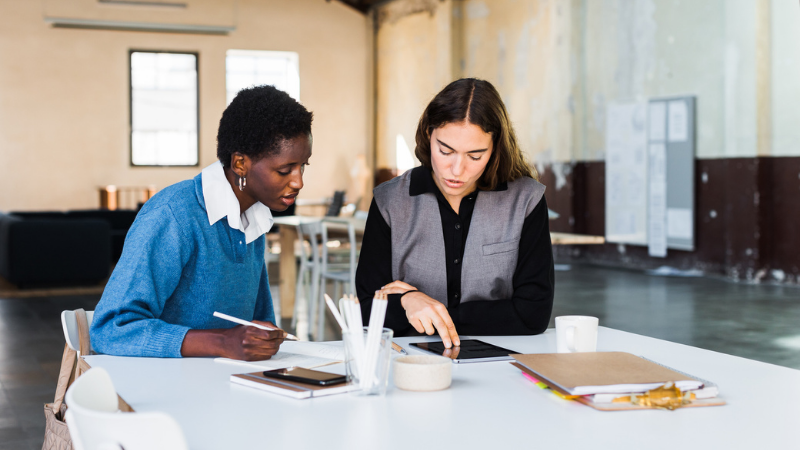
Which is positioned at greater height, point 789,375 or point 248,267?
point 248,267

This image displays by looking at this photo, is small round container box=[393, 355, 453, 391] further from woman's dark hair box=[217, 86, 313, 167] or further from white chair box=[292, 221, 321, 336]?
white chair box=[292, 221, 321, 336]

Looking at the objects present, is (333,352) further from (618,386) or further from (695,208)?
(695,208)

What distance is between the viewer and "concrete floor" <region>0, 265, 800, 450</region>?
12.0ft

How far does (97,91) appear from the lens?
12.1 meters

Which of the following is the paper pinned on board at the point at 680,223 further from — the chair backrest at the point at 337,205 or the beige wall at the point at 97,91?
the beige wall at the point at 97,91

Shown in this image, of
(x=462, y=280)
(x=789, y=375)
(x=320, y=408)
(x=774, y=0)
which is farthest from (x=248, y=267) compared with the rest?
(x=774, y=0)

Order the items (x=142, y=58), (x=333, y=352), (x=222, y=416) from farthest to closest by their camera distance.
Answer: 1. (x=142, y=58)
2. (x=333, y=352)
3. (x=222, y=416)

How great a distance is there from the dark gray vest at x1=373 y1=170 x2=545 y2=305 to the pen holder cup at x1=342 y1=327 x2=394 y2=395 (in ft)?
2.26

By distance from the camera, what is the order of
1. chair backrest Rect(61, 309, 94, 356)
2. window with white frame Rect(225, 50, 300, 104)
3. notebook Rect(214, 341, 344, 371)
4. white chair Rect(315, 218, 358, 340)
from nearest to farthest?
notebook Rect(214, 341, 344, 371) → chair backrest Rect(61, 309, 94, 356) → white chair Rect(315, 218, 358, 340) → window with white frame Rect(225, 50, 300, 104)

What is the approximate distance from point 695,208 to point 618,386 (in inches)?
290

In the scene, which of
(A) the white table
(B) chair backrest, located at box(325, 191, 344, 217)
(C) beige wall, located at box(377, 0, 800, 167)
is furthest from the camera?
(C) beige wall, located at box(377, 0, 800, 167)

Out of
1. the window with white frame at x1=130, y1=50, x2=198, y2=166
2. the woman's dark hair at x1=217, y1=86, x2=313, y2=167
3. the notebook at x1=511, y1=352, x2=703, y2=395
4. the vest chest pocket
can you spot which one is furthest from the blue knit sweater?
the window with white frame at x1=130, y1=50, x2=198, y2=166

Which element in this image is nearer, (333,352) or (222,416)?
(222,416)

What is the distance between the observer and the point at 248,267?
1.69 m
